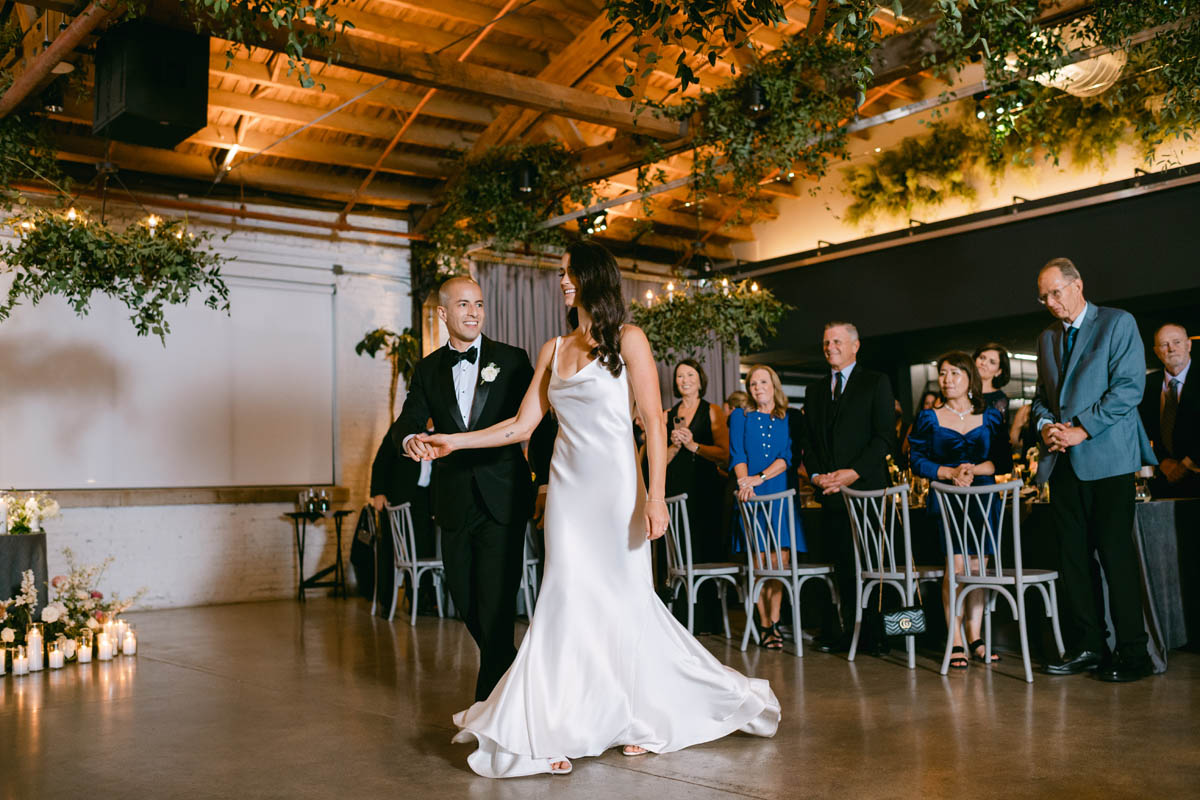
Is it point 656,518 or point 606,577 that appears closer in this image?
point 656,518

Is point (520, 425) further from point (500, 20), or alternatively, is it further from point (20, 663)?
point (500, 20)

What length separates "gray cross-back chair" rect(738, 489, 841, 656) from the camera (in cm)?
530

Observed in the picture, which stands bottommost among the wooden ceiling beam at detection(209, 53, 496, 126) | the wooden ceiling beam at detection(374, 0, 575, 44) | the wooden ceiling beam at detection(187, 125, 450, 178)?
the wooden ceiling beam at detection(187, 125, 450, 178)

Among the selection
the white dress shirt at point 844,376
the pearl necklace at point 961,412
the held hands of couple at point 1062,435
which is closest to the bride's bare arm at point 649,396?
the held hands of couple at point 1062,435

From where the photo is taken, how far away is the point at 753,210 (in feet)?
39.4

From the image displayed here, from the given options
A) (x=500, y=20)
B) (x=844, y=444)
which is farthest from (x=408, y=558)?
(x=500, y=20)

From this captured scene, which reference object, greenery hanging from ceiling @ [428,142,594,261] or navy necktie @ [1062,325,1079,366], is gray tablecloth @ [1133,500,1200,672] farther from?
greenery hanging from ceiling @ [428,142,594,261]

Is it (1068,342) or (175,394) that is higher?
(175,394)

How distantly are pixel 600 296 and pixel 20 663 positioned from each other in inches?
163

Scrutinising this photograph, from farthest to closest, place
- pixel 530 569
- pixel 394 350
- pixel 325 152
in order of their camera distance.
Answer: pixel 394 350, pixel 325 152, pixel 530 569

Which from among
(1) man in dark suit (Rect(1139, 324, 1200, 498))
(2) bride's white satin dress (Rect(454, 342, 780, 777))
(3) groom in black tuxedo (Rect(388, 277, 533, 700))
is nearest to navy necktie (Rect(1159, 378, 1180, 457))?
(1) man in dark suit (Rect(1139, 324, 1200, 498))

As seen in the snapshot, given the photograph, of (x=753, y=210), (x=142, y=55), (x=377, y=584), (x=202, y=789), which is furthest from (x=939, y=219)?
(x=202, y=789)

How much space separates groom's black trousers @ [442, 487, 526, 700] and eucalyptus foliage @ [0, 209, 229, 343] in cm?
368

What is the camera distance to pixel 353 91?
8.64 metres
